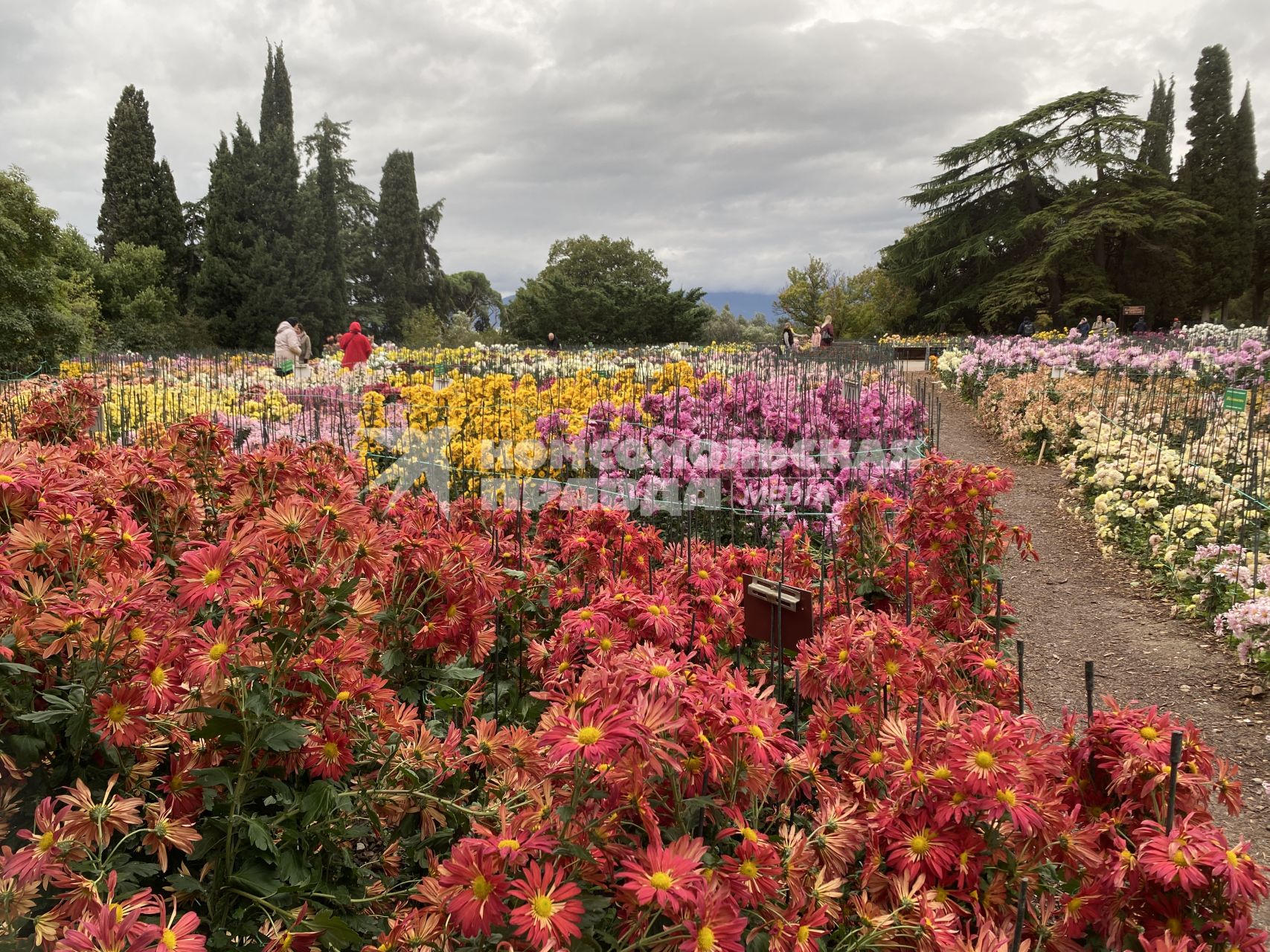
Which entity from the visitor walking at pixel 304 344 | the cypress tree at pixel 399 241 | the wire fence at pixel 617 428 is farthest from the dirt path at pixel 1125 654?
the cypress tree at pixel 399 241

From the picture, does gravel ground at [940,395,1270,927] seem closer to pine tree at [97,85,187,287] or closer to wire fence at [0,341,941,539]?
wire fence at [0,341,941,539]

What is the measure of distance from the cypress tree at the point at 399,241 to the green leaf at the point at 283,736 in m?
42.0

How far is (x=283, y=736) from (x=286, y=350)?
13.8 m

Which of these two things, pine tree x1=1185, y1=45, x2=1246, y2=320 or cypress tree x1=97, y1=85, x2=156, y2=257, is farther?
pine tree x1=1185, y1=45, x2=1246, y2=320

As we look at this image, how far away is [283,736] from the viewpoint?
3.62ft

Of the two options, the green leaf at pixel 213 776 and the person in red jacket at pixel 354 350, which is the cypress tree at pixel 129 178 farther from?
the green leaf at pixel 213 776

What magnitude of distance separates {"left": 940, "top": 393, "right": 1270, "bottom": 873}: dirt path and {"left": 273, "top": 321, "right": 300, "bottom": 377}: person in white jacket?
11319mm

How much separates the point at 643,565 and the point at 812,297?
135 ft

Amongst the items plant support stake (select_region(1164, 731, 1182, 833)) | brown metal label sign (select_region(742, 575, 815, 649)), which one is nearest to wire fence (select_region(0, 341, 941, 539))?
brown metal label sign (select_region(742, 575, 815, 649))

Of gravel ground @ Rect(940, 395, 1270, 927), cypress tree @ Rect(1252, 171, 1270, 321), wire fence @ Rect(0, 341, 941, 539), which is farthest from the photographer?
cypress tree @ Rect(1252, 171, 1270, 321)

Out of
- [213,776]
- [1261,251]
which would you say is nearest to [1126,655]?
[213,776]

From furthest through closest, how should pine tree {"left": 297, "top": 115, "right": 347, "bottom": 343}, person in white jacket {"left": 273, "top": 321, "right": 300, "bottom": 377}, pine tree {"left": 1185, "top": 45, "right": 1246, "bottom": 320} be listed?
pine tree {"left": 1185, "top": 45, "right": 1246, "bottom": 320} < pine tree {"left": 297, "top": 115, "right": 347, "bottom": 343} < person in white jacket {"left": 273, "top": 321, "right": 300, "bottom": 377}

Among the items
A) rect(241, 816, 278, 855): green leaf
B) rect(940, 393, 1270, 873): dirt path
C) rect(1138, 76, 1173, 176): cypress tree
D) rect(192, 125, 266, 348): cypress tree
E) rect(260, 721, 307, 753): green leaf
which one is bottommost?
rect(940, 393, 1270, 873): dirt path

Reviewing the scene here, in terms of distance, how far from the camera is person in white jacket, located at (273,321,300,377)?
12.9 m
